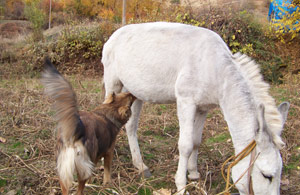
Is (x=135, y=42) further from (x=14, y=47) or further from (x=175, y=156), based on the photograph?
(x=14, y=47)

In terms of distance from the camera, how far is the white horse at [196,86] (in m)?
2.99

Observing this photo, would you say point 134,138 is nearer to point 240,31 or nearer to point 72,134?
point 72,134

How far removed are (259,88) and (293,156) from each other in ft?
7.72

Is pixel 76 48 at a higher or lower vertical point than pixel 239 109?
lower

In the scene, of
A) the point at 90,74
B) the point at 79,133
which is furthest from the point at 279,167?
the point at 90,74

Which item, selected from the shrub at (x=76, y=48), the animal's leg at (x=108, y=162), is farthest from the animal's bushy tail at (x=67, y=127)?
the shrub at (x=76, y=48)

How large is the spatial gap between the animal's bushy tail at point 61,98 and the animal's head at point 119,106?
1.07m

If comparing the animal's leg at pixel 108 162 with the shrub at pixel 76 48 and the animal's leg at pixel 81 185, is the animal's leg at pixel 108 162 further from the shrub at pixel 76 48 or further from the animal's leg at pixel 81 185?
the shrub at pixel 76 48

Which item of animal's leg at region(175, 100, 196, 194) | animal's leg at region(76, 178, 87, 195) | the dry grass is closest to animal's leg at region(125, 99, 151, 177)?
the dry grass

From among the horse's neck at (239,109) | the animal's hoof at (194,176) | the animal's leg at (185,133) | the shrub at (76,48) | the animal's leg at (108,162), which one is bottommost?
the shrub at (76,48)

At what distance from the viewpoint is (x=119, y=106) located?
14.1 ft

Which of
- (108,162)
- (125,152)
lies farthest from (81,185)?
(125,152)

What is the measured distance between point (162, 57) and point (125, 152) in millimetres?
1969

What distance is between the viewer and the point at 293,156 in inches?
199
